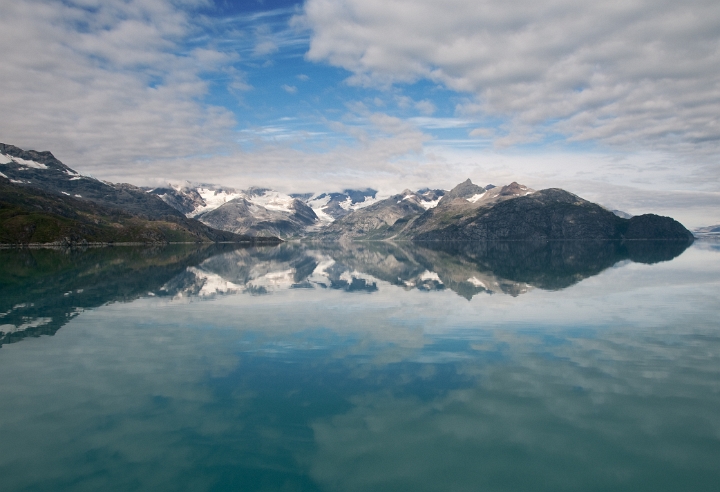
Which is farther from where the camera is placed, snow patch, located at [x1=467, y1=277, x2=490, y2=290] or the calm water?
snow patch, located at [x1=467, y1=277, x2=490, y2=290]

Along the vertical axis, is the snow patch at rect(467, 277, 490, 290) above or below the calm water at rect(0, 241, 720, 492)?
above

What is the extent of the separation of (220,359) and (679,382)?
1227 inches

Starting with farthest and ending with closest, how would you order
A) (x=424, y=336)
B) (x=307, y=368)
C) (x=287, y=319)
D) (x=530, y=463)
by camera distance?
(x=287, y=319) < (x=424, y=336) < (x=307, y=368) < (x=530, y=463)

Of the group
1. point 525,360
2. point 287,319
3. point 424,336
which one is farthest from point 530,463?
point 287,319

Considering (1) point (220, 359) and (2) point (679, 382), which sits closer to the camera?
(2) point (679, 382)

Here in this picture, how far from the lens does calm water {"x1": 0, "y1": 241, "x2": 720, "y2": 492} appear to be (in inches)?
702

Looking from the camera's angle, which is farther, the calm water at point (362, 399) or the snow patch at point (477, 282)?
the snow patch at point (477, 282)

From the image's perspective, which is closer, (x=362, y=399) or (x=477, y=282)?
(x=362, y=399)

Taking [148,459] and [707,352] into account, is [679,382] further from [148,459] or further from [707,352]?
[148,459]

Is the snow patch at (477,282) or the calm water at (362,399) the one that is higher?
the snow patch at (477,282)

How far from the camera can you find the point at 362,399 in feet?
81.8

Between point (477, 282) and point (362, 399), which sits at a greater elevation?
point (477, 282)

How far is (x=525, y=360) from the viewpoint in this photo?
106 feet

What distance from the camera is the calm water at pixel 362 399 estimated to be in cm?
1783
